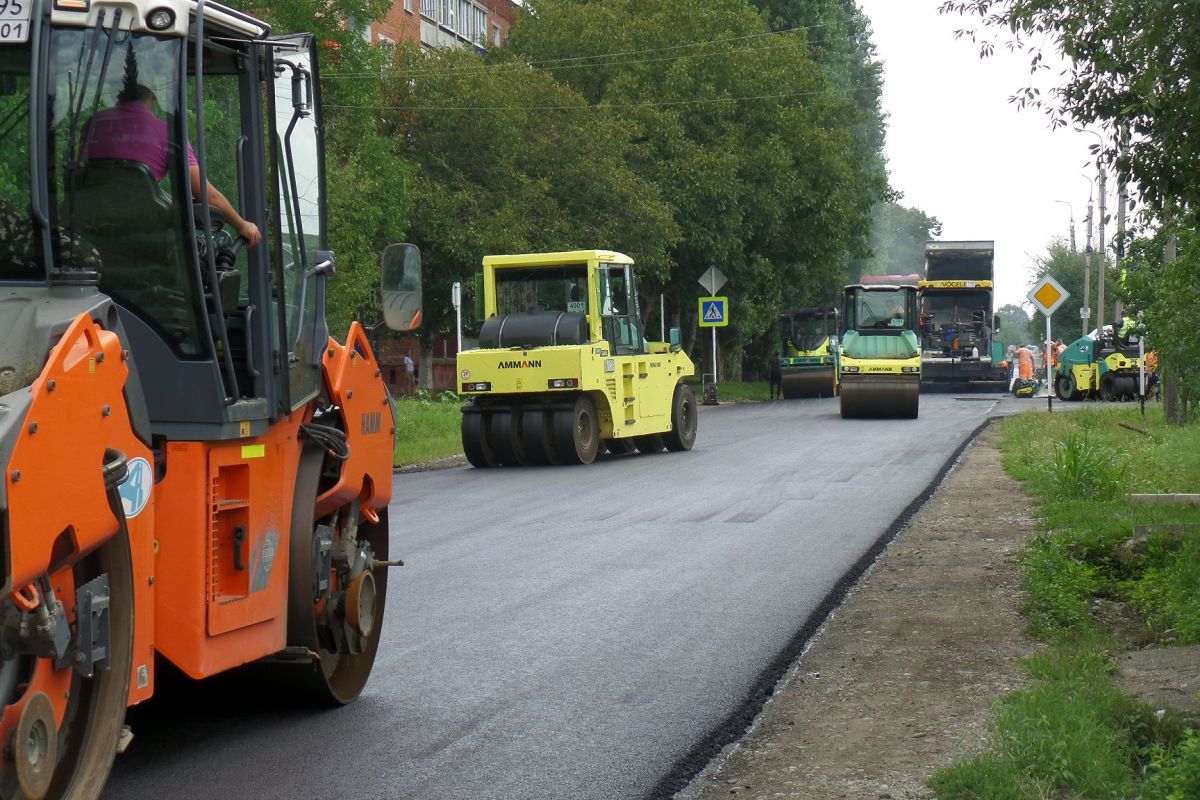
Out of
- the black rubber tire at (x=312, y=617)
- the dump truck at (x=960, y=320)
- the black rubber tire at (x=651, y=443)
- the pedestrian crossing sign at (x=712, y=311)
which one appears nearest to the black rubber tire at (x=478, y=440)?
the black rubber tire at (x=651, y=443)

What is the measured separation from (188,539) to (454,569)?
5814 millimetres

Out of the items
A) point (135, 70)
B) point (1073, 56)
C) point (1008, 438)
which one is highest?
→ point (1073, 56)

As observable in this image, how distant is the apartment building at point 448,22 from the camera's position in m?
51.5

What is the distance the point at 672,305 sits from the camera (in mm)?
48344

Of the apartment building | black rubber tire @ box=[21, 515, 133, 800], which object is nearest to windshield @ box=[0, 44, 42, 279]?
black rubber tire @ box=[21, 515, 133, 800]

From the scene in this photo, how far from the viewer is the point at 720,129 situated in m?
46.6

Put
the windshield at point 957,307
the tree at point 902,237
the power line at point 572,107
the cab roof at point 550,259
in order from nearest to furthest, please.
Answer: the cab roof at point 550,259 → the power line at point 572,107 → the windshield at point 957,307 → the tree at point 902,237

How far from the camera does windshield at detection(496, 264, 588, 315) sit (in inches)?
855

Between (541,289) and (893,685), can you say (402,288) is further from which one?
(541,289)

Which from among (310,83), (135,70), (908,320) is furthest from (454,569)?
(908,320)

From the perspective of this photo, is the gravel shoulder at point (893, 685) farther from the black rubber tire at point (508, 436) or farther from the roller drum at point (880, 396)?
the roller drum at point (880, 396)

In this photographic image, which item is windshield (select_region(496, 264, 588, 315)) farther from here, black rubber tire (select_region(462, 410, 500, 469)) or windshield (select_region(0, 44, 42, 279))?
Answer: windshield (select_region(0, 44, 42, 279))

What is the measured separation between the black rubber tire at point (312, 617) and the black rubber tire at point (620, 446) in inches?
629

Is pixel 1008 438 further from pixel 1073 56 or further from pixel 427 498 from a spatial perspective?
pixel 1073 56
